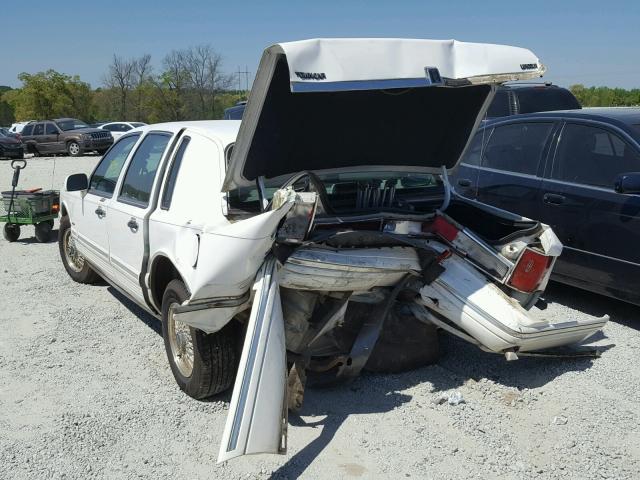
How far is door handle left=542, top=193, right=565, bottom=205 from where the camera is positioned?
5832 millimetres

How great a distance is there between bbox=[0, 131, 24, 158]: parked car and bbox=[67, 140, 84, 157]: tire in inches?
87.1

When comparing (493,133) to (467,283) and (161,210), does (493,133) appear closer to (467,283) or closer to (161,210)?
(467,283)

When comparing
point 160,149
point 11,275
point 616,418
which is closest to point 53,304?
point 11,275

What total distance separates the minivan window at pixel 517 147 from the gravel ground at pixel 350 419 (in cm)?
182

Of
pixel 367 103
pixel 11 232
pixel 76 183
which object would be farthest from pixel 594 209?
pixel 11 232

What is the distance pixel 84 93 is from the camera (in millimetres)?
54344

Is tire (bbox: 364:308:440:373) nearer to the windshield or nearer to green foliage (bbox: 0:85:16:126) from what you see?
the windshield

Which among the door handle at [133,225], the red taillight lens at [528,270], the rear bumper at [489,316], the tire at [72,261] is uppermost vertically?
the door handle at [133,225]

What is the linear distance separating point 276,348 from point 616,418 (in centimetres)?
206

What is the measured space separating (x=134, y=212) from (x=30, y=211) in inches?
203

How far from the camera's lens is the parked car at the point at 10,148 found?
91.4ft

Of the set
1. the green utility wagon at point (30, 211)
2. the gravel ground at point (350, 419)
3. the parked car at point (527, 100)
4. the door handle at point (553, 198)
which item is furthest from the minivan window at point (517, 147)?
the green utility wagon at point (30, 211)

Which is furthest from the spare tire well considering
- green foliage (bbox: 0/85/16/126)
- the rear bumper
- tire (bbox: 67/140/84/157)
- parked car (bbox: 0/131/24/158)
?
green foliage (bbox: 0/85/16/126)

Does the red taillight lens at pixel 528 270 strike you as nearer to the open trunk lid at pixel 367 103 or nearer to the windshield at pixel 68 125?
the open trunk lid at pixel 367 103
